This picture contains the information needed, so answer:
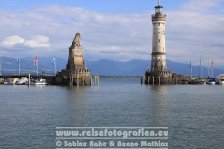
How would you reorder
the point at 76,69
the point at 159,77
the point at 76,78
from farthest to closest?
1. the point at 159,77
2. the point at 76,69
3. the point at 76,78

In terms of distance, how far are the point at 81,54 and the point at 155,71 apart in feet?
99.7

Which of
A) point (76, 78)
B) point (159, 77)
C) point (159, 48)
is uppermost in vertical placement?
point (159, 48)

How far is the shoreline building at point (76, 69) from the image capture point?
171500 millimetres

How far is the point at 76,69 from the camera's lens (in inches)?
6767

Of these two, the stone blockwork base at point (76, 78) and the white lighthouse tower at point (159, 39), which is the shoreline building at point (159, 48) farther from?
the stone blockwork base at point (76, 78)

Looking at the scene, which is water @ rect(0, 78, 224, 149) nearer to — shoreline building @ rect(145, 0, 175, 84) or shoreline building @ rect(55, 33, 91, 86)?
shoreline building @ rect(55, 33, 91, 86)

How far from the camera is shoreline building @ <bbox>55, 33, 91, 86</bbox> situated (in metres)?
172

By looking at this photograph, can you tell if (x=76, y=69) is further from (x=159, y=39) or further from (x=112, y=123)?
(x=112, y=123)

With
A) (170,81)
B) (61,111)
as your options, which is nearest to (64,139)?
(61,111)

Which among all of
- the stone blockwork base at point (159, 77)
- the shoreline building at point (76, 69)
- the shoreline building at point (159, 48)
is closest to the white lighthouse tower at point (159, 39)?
the shoreline building at point (159, 48)

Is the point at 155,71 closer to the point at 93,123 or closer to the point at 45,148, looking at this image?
the point at 93,123

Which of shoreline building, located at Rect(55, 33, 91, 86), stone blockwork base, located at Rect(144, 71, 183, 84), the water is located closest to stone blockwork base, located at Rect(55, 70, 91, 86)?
shoreline building, located at Rect(55, 33, 91, 86)

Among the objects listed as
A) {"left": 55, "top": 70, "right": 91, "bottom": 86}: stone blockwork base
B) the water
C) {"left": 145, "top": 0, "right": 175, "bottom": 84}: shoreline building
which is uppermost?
{"left": 145, "top": 0, "right": 175, "bottom": 84}: shoreline building

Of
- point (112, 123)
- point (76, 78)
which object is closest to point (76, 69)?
point (76, 78)
